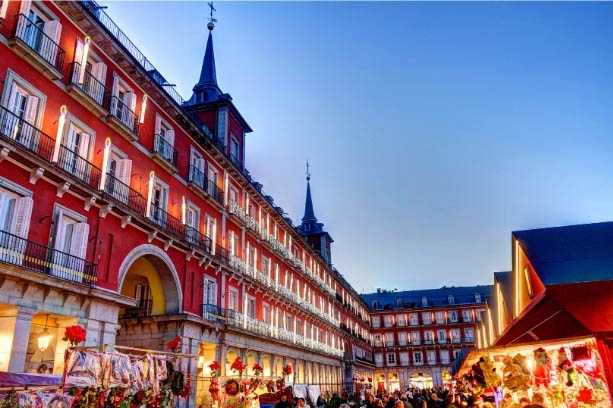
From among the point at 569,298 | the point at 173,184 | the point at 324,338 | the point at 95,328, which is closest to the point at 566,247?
the point at 569,298

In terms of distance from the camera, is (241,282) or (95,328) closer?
(95,328)

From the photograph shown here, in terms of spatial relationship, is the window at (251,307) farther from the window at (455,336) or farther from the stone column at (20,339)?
the window at (455,336)

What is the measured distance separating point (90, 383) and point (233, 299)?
55.1 ft

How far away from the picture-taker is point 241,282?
25.9 m

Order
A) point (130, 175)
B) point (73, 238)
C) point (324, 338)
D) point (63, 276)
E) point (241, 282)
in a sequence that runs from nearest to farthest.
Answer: point (63, 276)
point (73, 238)
point (130, 175)
point (241, 282)
point (324, 338)

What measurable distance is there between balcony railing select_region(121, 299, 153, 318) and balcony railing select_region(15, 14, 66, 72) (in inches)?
400

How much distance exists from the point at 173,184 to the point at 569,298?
16.3 m

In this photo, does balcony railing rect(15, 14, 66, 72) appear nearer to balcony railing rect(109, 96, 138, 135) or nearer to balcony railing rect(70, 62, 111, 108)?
balcony railing rect(70, 62, 111, 108)

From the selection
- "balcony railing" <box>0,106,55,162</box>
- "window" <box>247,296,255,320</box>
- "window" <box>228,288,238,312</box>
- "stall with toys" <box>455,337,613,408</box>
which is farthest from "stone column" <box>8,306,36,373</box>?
"window" <box>247,296,255,320</box>

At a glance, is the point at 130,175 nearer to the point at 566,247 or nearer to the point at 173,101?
the point at 173,101

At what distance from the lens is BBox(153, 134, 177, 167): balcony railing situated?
1930cm

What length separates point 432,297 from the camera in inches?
2844

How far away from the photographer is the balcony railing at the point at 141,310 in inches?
777

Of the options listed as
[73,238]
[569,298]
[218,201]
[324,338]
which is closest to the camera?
[569,298]
